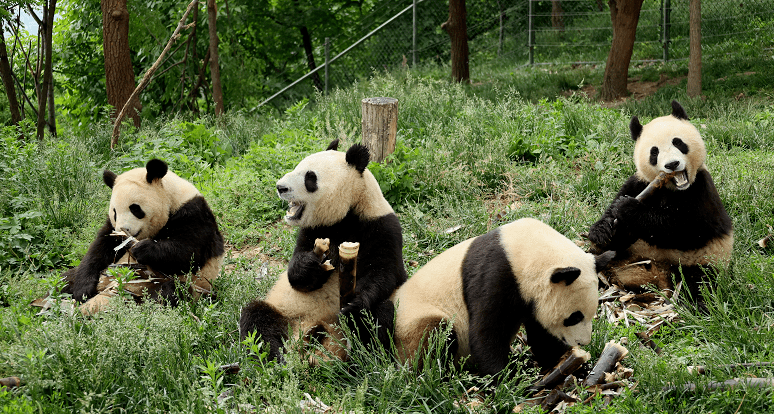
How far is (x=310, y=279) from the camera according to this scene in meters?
3.73

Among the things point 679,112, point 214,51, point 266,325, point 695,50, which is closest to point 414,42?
Answer: point 214,51

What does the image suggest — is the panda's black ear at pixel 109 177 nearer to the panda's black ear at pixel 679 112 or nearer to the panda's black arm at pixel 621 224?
the panda's black arm at pixel 621 224

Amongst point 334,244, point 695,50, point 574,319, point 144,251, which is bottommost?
point 574,319

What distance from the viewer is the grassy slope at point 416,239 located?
10.3 feet

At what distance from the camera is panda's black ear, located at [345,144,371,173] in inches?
149

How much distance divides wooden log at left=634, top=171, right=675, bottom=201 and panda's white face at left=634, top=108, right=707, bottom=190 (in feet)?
0.11

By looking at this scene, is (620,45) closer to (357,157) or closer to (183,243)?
(357,157)

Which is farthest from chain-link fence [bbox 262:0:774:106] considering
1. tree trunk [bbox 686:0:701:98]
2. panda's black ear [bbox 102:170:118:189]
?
panda's black ear [bbox 102:170:118:189]

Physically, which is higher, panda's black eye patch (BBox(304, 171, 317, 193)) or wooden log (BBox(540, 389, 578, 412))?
panda's black eye patch (BBox(304, 171, 317, 193))

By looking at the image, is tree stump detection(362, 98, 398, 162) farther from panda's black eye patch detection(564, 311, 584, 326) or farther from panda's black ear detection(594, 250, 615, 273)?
panda's black eye patch detection(564, 311, 584, 326)

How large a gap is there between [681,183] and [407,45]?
12.6 metres

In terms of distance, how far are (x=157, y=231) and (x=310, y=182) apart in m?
1.53

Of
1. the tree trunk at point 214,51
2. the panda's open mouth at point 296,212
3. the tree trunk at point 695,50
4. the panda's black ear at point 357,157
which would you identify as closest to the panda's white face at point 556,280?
the panda's black ear at point 357,157

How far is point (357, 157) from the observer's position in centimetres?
381
